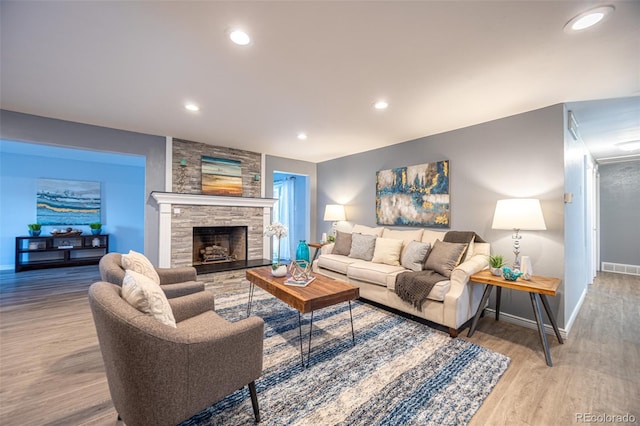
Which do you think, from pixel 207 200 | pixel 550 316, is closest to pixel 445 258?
pixel 550 316

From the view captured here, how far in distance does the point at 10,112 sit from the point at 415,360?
543 cm

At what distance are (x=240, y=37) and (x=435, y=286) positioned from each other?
2.78m

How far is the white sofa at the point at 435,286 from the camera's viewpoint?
2.48 metres

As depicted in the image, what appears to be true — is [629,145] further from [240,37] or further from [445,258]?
[240,37]

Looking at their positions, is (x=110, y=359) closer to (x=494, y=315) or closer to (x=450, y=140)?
(x=494, y=315)

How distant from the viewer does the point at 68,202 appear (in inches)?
223

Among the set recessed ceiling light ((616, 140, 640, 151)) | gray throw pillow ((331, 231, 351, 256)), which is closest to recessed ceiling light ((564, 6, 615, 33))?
gray throw pillow ((331, 231, 351, 256))

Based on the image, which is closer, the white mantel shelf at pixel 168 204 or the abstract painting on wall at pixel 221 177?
the white mantel shelf at pixel 168 204

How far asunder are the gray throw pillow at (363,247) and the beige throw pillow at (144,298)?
287 centimetres

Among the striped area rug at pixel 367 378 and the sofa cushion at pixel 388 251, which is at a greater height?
the sofa cushion at pixel 388 251

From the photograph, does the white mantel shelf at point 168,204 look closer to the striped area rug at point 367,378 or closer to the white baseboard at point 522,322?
the striped area rug at point 367,378

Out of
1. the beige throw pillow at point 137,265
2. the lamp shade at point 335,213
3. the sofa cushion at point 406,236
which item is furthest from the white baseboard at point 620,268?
the beige throw pillow at point 137,265

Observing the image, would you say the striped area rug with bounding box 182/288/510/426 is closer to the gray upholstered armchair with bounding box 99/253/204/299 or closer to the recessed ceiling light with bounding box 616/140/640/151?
the gray upholstered armchair with bounding box 99/253/204/299

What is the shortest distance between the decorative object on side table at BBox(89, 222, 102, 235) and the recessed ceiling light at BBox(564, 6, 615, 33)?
808 centimetres
